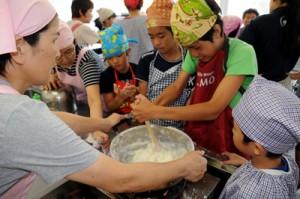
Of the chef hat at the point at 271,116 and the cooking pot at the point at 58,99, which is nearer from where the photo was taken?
the chef hat at the point at 271,116

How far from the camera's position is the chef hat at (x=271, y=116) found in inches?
28.3

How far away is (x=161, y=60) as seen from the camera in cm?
150

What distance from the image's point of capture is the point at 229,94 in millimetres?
1086

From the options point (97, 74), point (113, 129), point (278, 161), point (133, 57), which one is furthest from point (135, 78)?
point (133, 57)

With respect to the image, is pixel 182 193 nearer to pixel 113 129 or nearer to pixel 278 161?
pixel 278 161

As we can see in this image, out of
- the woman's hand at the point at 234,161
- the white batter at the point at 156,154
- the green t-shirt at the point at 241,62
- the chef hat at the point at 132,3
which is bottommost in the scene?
the woman's hand at the point at 234,161

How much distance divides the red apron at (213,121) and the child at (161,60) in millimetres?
215

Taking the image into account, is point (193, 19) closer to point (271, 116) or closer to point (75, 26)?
point (271, 116)

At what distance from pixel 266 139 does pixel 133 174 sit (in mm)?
455

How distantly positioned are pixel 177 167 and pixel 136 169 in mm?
148

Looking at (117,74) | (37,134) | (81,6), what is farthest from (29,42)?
(81,6)

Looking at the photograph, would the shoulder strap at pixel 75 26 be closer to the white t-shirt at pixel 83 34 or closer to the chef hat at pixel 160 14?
the white t-shirt at pixel 83 34

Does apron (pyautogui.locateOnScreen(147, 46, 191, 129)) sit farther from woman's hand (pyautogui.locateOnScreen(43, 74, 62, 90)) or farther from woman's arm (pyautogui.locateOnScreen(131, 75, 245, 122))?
woman's hand (pyautogui.locateOnScreen(43, 74, 62, 90))

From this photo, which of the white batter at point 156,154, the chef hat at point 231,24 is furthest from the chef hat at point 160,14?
the chef hat at point 231,24
